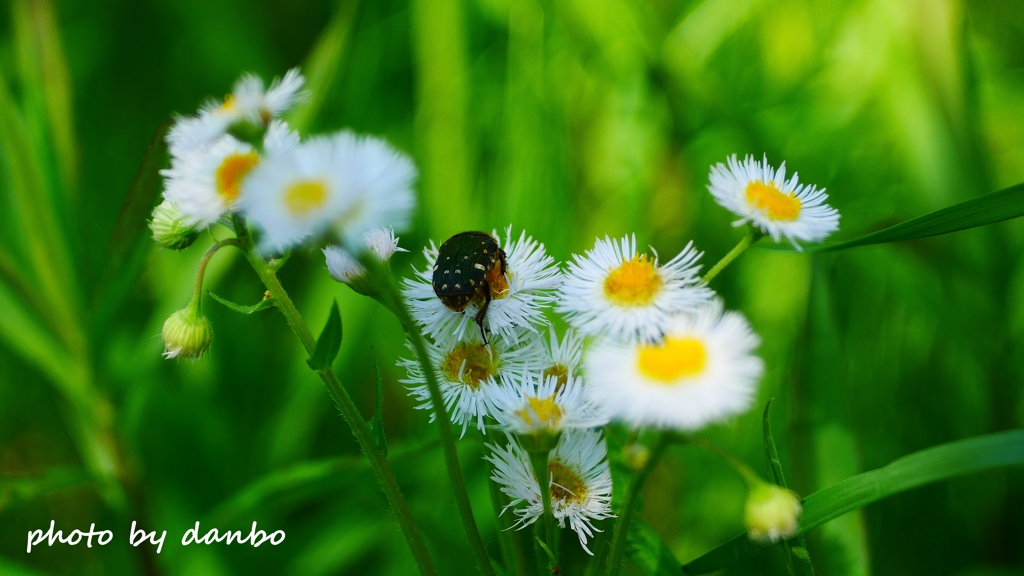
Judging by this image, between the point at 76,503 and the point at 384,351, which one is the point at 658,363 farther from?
the point at 76,503

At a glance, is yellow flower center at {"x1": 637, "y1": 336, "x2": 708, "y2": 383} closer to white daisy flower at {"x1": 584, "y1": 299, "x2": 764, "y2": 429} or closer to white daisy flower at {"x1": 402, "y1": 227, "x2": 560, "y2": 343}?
white daisy flower at {"x1": 584, "y1": 299, "x2": 764, "y2": 429}

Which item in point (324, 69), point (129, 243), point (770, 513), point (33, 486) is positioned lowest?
point (770, 513)

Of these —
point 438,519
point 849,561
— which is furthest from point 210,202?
point 438,519

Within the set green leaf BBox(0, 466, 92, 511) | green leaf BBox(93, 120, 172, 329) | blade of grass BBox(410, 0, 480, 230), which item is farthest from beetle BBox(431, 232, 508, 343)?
blade of grass BBox(410, 0, 480, 230)

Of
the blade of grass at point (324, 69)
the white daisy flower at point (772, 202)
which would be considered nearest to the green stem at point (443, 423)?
the white daisy flower at point (772, 202)

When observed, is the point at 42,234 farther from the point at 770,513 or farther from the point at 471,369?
the point at 770,513

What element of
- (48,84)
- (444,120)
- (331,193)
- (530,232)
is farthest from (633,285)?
(444,120)
